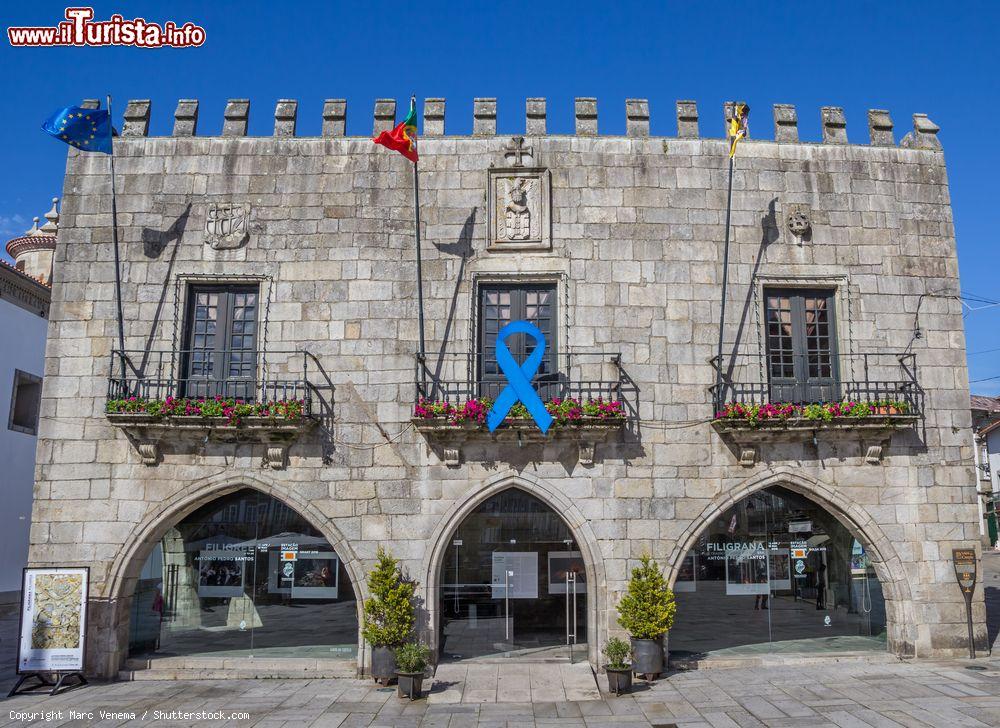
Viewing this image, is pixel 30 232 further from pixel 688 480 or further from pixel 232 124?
pixel 688 480

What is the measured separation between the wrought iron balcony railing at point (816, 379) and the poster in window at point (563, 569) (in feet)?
10.7

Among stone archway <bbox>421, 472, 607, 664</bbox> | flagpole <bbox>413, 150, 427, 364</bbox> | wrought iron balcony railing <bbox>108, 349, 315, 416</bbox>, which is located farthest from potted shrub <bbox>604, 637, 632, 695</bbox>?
wrought iron balcony railing <bbox>108, 349, 315, 416</bbox>

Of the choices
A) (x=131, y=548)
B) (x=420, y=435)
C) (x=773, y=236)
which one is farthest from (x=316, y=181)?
(x=773, y=236)

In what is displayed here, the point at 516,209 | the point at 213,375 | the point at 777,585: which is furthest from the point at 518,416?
the point at 777,585

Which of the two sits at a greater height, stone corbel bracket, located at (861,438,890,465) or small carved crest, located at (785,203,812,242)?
small carved crest, located at (785,203,812,242)

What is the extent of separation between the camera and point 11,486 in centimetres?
1981

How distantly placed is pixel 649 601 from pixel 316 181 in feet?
27.8

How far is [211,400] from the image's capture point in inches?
491

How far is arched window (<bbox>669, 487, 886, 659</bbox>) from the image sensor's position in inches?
511

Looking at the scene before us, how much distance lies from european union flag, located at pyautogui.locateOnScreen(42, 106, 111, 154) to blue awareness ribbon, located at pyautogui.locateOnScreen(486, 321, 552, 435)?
6937mm

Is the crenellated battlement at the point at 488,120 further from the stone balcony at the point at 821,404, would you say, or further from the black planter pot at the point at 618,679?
the black planter pot at the point at 618,679

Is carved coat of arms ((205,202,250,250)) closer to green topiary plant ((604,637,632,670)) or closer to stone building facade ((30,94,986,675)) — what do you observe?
stone building facade ((30,94,986,675))

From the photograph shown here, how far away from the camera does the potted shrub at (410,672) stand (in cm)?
1084

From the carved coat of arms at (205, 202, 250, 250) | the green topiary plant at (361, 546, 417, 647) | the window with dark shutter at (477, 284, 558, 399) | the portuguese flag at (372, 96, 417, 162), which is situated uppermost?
the portuguese flag at (372, 96, 417, 162)
